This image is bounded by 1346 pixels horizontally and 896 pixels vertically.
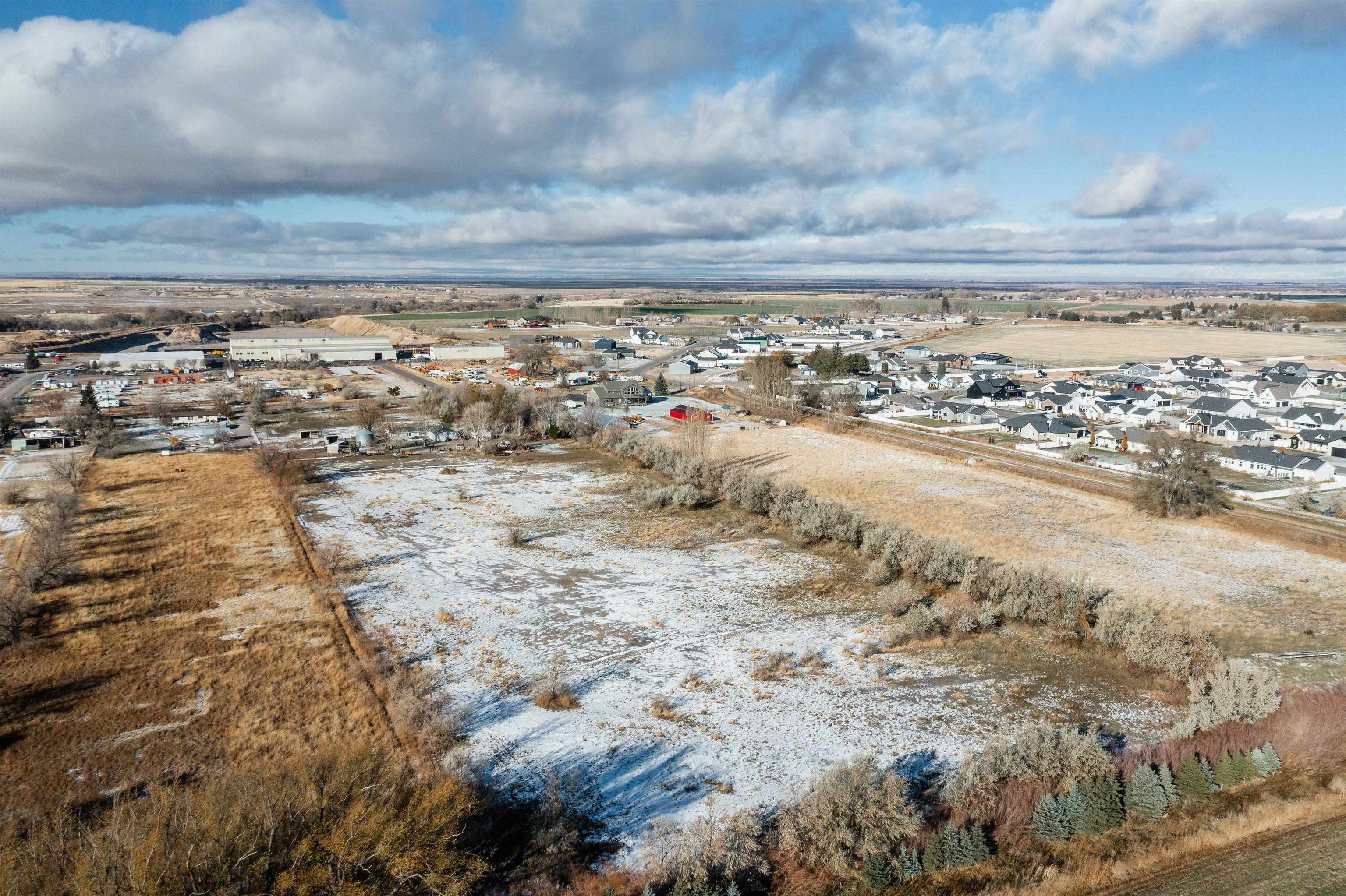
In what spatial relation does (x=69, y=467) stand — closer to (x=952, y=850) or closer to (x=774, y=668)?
(x=774, y=668)

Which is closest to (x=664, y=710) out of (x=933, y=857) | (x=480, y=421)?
(x=933, y=857)

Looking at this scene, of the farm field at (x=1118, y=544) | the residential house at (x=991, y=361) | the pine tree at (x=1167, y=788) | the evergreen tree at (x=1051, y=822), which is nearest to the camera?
the evergreen tree at (x=1051, y=822)

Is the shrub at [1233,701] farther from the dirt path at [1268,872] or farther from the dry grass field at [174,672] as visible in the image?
the dry grass field at [174,672]

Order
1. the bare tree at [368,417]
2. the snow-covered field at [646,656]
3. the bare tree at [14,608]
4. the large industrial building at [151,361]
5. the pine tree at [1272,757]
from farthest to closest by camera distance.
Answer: the large industrial building at [151,361], the bare tree at [368,417], the bare tree at [14,608], the snow-covered field at [646,656], the pine tree at [1272,757]

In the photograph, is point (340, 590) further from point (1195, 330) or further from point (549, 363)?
point (1195, 330)

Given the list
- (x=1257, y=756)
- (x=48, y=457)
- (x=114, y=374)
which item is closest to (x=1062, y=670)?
(x=1257, y=756)

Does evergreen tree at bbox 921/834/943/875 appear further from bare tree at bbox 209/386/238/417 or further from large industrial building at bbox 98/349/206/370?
large industrial building at bbox 98/349/206/370

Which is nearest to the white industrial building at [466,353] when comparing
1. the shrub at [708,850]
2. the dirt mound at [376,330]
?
the dirt mound at [376,330]
